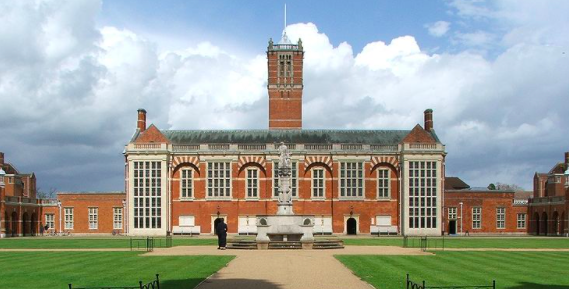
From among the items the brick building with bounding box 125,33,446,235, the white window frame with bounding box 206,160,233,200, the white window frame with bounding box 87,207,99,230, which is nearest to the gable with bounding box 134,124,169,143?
the brick building with bounding box 125,33,446,235

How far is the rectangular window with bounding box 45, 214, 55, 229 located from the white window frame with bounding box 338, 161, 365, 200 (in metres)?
30.6

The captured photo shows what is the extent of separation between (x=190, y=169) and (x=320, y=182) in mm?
12946

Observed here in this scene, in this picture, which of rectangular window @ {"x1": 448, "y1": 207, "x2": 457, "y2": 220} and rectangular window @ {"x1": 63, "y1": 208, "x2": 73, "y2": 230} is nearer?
rectangular window @ {"x1": 448, "y1": 207, "x2": 457, "y2": 220}

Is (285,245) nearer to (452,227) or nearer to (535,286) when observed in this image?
(535,286)

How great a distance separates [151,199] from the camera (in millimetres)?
68062

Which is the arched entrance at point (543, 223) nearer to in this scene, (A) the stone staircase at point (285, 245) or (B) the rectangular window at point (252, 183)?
(B) the rectangular window at point (252, 183)

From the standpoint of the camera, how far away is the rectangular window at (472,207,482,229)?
7188 cm

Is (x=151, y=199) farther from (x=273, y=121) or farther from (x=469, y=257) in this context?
(x=469, y=257)

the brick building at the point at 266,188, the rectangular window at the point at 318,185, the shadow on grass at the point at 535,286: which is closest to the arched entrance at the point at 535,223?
the brick building at the point at 266,188

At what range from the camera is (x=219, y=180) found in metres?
69.1

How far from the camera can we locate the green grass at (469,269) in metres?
21.9

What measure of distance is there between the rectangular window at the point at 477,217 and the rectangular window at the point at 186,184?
28719mm

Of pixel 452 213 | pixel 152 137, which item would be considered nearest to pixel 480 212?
pixel 452 213

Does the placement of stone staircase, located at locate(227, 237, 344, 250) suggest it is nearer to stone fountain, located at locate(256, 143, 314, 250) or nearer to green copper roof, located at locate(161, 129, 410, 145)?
stone fountain, located at locate(256, 143, 314, 250)
